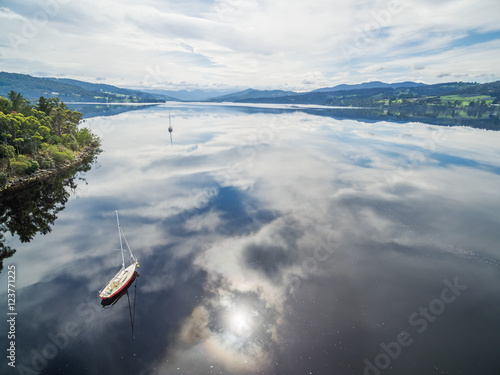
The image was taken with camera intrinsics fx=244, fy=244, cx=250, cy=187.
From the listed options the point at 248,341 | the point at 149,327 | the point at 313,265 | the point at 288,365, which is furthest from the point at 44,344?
the point at 313,265

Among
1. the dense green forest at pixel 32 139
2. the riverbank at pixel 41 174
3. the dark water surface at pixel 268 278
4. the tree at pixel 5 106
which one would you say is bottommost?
the dark water surface at pixel 268 278

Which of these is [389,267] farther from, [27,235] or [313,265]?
[27,235]

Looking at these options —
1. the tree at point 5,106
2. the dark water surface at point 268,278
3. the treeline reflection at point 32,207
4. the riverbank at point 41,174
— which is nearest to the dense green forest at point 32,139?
the tree at point 5,106

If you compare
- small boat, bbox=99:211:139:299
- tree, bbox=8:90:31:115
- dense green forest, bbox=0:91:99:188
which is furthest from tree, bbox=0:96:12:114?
small boat, bbox=99:211:139:299

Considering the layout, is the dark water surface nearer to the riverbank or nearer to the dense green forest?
the riverbank

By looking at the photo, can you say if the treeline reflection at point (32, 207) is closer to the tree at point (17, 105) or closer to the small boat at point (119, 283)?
the small boat at point (119, 283)
